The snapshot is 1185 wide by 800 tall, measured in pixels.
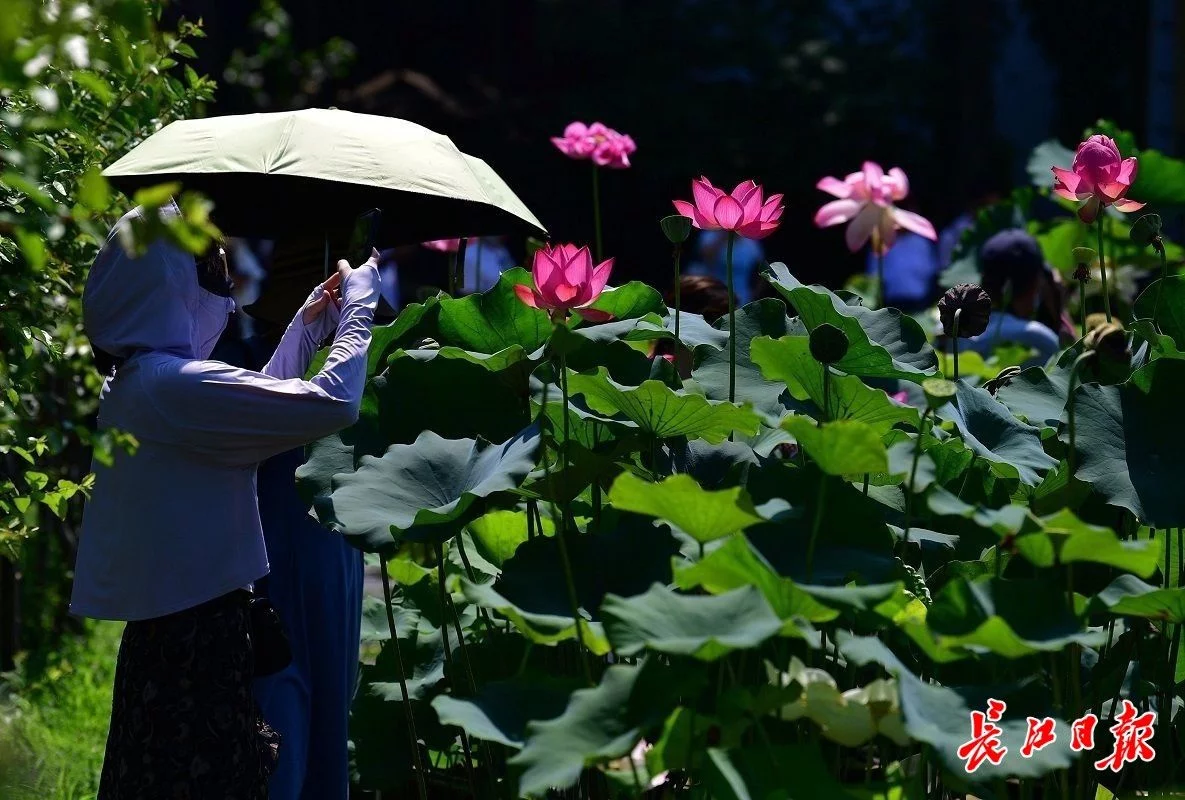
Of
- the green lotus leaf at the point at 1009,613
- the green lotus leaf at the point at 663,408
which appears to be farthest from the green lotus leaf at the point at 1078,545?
the green lotus leaf at the point at 663,408

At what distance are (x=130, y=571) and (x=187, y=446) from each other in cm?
19

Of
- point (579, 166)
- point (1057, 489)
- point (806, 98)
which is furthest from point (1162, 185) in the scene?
point (806, 98)

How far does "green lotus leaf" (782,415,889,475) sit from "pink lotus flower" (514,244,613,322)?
45cm

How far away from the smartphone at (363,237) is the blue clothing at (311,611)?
40 centimetres

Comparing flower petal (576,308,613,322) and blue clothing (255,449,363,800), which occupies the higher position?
flower petal (576,308,613,322)

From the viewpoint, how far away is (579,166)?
11477mm

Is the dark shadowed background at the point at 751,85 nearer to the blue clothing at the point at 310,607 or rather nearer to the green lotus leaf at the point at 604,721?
the blue clothing at the point at 310,607

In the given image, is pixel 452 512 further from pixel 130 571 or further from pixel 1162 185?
pixel 1162 185

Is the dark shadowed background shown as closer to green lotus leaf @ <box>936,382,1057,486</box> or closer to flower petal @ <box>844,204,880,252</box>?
flower petal @ <box>844,204,880,252</box>

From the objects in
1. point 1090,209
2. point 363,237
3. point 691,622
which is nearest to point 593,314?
point 363,237

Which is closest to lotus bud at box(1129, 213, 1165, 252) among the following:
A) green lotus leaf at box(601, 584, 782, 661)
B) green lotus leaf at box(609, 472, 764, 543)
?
green lotus leaf at box(609, 472, 764, 543)

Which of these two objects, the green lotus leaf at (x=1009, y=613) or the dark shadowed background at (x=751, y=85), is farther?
the dark shadowed background at (x=751, y=85)

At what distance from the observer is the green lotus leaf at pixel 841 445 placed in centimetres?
177

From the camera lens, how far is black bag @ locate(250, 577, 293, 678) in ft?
7.93
